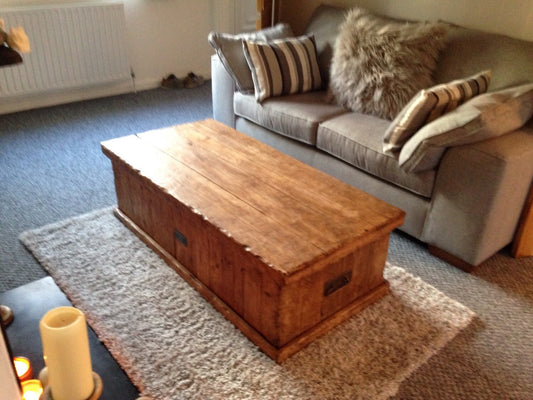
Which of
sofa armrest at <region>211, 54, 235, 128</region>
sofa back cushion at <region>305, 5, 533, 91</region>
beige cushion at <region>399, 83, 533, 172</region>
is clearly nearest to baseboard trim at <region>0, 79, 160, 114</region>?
sofa armrest at <region>211, 54, 235, 128</region>

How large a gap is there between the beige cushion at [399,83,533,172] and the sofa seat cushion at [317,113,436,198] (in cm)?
7

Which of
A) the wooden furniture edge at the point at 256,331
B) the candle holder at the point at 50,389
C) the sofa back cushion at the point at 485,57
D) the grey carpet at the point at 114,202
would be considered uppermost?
the sofa back cushion at the point at 485,57

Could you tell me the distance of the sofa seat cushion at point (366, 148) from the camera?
6.85 feet

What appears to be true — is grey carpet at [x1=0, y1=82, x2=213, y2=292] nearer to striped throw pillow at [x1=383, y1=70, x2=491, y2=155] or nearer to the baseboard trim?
the baseboard trim

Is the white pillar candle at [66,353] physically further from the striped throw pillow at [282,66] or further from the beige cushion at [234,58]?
the beige cushion at [234,58]

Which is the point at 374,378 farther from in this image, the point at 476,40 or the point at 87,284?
the point at 476,40

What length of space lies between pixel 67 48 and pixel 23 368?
3.16 metres

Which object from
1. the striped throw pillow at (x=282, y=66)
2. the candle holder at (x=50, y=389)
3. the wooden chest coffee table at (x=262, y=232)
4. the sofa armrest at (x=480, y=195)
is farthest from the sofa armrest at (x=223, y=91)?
the candle holder at (x=50, y=389)

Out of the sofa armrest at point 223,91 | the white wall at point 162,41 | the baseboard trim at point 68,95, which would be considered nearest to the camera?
the sofa armrest at point 223,91

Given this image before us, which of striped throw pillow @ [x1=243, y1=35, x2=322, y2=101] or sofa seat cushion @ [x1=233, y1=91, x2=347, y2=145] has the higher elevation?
striped throw pillow @ [x1=243, y1=35, x2=322, y2=101]

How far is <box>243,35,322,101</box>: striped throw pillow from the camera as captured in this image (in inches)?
106

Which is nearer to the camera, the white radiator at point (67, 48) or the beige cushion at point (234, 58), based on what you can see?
the beige cushion at point (234, 58)

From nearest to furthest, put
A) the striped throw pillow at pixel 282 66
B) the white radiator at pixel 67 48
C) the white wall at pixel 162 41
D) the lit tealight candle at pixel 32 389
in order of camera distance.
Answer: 1. the lit tealight candle at pixel 32 389
2. the striped throw pillow at pixel 282 66
3. the white radiator at pixel 67 48
4. the white wall at pixel 162 41

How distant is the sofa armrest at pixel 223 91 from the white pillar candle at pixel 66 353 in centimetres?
230
